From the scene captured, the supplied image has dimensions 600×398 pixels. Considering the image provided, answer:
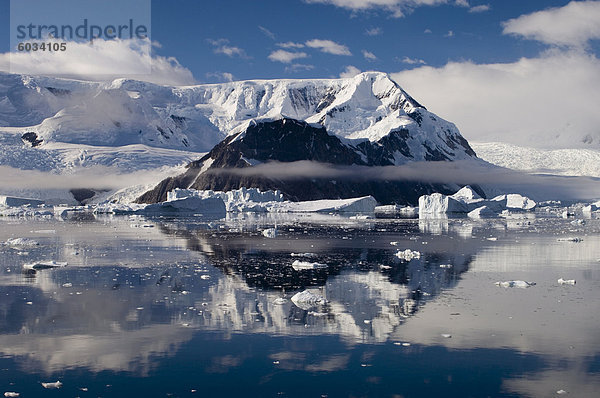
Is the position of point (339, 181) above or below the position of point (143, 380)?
above

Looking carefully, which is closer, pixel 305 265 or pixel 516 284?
pixel 516 284

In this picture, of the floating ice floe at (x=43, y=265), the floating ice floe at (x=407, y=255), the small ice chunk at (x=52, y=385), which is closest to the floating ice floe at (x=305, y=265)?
the floating ice floe at (x=407, y=255)

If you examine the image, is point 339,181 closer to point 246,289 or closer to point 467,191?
point 467,191

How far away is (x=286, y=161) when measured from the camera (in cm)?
18300

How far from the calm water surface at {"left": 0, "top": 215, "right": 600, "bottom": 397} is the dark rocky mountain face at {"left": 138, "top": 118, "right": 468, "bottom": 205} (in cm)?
13444

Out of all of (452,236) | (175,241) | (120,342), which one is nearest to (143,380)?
(120,342)

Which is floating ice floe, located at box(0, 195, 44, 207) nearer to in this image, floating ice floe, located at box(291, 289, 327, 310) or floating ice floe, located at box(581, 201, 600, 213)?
floating ice floe, located at box(581, 201, 600, 213)

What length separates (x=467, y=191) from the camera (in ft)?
379

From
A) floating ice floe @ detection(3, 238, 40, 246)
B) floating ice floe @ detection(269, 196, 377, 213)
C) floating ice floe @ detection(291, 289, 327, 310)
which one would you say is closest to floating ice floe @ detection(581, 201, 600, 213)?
floating ice floe @ detection(269, 196, 377, 213)

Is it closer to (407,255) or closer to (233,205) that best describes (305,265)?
(407,255)

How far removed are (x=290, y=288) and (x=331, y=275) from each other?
3903 millimetres

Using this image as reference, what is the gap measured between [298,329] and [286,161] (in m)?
167

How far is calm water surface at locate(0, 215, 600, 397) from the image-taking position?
12828 mm

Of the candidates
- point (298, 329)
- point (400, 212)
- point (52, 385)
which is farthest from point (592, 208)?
point (52, 385)
